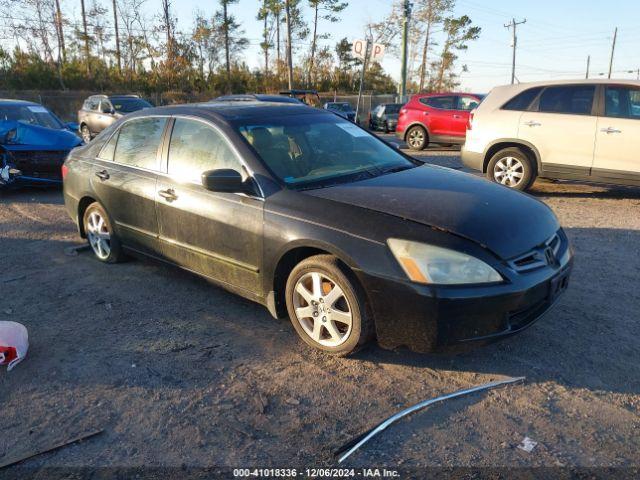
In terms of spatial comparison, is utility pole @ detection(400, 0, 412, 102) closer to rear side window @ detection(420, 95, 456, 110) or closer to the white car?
rear side window @ detection(420, 95, 456, 110)

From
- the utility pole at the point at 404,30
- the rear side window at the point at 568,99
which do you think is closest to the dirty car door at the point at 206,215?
the rear side window at the point at 568,99

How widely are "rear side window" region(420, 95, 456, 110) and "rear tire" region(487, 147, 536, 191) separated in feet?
22.7

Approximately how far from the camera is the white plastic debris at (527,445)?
245 cm

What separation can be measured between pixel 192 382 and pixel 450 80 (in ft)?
178

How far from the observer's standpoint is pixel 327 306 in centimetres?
321

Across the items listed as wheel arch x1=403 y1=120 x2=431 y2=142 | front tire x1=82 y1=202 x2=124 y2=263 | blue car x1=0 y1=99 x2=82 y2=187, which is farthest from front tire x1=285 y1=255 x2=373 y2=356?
wheel arch x1=403 y1=120 x2=431 y2=142

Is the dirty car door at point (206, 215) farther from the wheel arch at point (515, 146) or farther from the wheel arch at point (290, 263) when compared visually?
the wheel arch at point (515, 146)

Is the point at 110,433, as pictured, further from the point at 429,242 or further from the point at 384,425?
the point at 429,242

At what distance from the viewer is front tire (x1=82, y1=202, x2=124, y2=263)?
4.96 m

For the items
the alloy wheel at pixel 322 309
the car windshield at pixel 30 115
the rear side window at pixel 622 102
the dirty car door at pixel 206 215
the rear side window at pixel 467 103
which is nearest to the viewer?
the alloy wheel at pixel 322 309

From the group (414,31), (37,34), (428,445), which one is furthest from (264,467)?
(414,31)

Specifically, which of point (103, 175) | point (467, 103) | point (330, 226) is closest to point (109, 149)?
point (103, 175)

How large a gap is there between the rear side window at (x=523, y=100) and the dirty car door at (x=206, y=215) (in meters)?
5.81

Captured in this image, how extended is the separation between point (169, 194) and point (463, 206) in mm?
2277
